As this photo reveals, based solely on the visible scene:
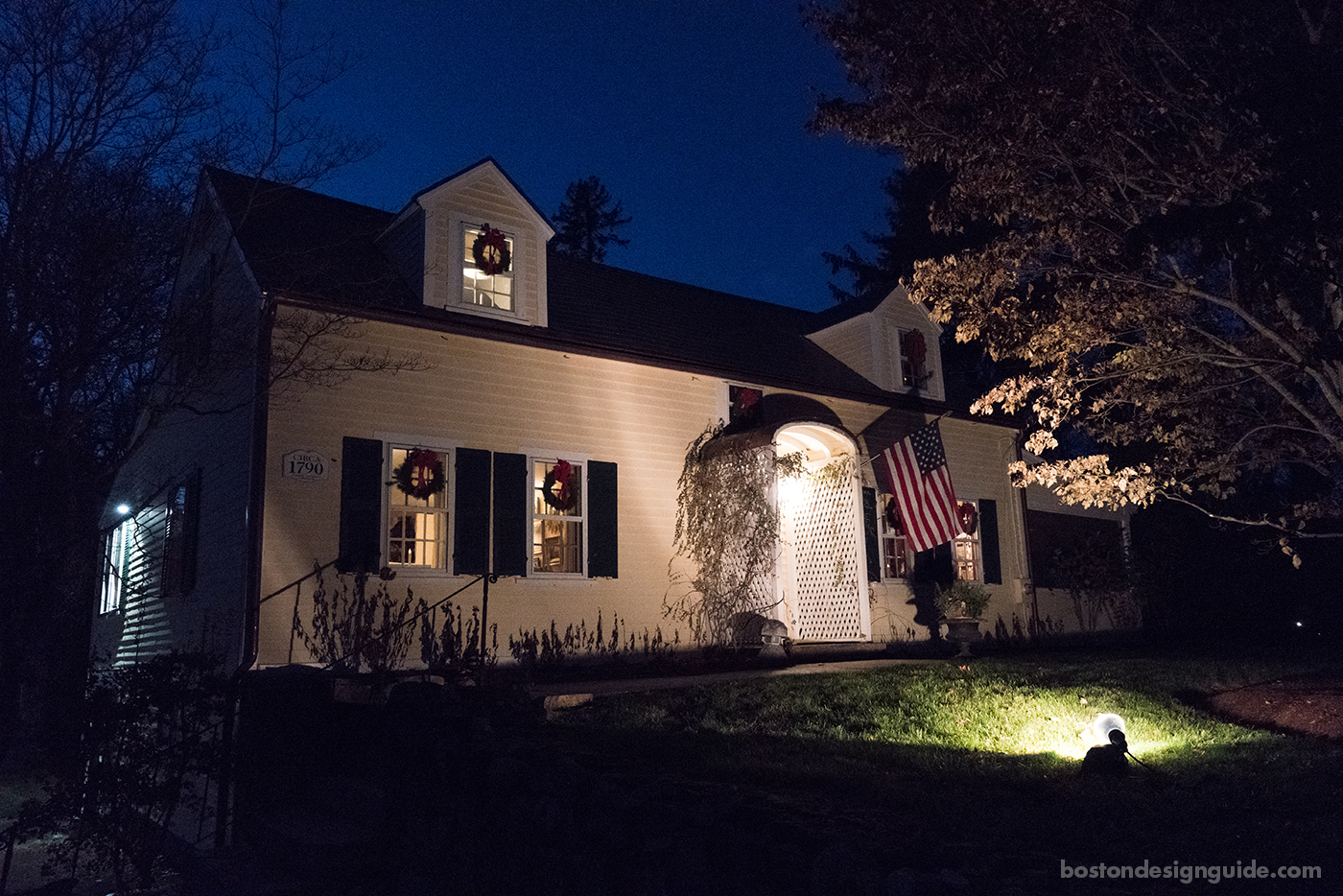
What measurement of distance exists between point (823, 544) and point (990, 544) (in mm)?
A: 3552

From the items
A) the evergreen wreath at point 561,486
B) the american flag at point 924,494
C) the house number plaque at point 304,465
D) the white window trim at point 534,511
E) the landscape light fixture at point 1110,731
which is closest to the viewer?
the landscape light fixture at point 1110,731

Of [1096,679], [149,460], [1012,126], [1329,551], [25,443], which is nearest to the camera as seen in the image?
[1012,126]

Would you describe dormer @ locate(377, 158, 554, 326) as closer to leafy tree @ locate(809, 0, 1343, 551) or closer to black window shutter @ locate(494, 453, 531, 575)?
black window shutter @ locate(494, 453, 531, 575)

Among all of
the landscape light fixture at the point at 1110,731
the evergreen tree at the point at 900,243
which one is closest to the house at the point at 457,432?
the landscape light fixture at the point at 1110,731

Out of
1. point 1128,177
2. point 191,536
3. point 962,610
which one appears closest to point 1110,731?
point 1128,177

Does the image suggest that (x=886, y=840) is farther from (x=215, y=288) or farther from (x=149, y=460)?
(x=149, y=460)

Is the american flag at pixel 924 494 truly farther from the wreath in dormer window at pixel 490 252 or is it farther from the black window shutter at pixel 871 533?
the wreath in dormer window at pixel 490 252

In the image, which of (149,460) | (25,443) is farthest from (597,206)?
(25,443)

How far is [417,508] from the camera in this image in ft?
31.7

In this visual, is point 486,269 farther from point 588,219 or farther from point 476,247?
point 588,219

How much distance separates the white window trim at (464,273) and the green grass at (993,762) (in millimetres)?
4961

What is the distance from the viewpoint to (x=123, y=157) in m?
10.2

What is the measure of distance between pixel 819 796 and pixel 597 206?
3155 cm

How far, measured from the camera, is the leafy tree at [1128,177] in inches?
277
